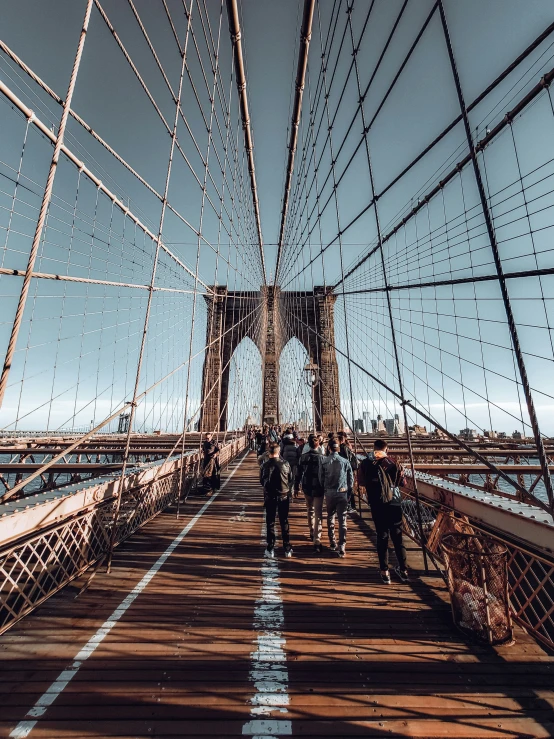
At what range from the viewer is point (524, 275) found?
12.5 ft

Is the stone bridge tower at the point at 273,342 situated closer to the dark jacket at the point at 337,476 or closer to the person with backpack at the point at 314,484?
the person with backpack at the point at 314,484

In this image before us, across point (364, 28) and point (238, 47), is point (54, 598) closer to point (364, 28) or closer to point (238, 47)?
point (364, 28)

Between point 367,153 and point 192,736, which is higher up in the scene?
point 367,153

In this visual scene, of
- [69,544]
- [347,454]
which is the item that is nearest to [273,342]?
[347,454]

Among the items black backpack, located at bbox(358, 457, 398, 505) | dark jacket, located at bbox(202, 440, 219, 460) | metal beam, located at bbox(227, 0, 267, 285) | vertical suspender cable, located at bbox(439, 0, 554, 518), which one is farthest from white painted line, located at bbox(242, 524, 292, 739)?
metal beam, located at bbox(227, 0, 267, 285)

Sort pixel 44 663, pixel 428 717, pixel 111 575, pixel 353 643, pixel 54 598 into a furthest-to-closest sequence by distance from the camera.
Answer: pixel 111 575 → pixel 54 598 → pixel 353 643 → pixel 44 663 → pixel 428 717

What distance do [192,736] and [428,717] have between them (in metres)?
1.34

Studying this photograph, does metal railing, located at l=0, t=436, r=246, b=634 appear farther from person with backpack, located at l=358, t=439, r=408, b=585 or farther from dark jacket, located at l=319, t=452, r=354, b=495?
person with backpack, located at l=358, t=439, r=408, b=585

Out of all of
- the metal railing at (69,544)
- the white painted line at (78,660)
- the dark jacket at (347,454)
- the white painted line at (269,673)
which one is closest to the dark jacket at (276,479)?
the white painted line at (269,673)

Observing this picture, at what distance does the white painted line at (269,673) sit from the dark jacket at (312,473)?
4.85ft

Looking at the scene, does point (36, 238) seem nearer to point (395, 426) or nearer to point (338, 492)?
point (338, 492)

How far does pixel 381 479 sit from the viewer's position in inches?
143

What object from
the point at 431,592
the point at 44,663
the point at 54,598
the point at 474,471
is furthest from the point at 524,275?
the point at 54,598

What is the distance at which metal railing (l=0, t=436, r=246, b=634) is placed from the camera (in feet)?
9.13
